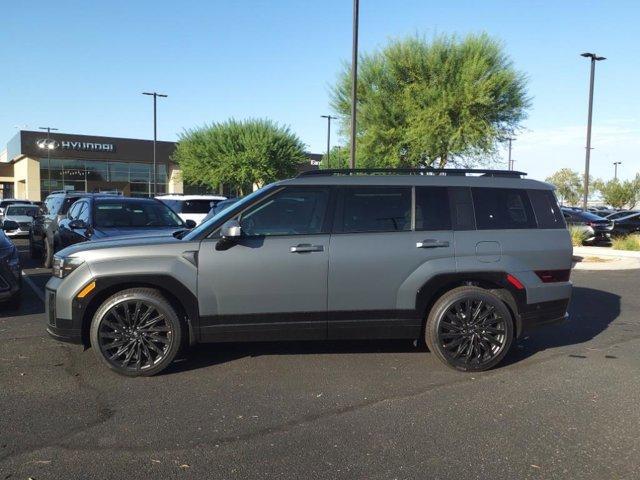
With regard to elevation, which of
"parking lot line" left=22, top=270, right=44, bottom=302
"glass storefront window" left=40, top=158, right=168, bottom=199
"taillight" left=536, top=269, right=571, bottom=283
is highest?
"glass storefront window" left=40, top=158, right=168, bottom=199

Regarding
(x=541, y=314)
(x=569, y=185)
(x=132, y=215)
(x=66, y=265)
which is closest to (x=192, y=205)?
(x=132, y=215)

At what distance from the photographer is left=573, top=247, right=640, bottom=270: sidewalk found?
45.7 ft

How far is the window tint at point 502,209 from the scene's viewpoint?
546cm

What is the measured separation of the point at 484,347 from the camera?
5.36m

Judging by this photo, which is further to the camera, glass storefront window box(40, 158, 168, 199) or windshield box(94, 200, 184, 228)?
glass storefront window box(40, 158, 168, 199)

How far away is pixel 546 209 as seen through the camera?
5570 mm

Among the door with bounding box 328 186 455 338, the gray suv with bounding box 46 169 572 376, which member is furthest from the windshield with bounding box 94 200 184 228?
the door with bounding box 328 186 455 338

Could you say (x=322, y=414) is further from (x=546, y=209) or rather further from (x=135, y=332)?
(x=546, y=209)

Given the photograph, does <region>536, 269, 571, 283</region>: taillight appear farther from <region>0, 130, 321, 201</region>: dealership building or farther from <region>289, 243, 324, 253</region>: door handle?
<region>0, 130, 321, 201</region>: dealership building

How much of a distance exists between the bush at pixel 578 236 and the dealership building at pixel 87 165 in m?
33.5

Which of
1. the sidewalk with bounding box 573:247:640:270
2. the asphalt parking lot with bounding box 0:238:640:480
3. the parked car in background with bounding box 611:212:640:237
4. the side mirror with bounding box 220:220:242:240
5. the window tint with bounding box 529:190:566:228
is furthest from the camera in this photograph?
the parked car in background with bounding box 611:212:640:237

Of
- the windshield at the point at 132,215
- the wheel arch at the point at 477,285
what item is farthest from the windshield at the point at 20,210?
the wheel arch at the point at 477,285

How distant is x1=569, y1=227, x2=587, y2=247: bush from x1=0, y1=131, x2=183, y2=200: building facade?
1478 inches

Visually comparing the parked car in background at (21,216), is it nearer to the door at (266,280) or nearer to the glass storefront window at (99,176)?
the door at (266,280)
